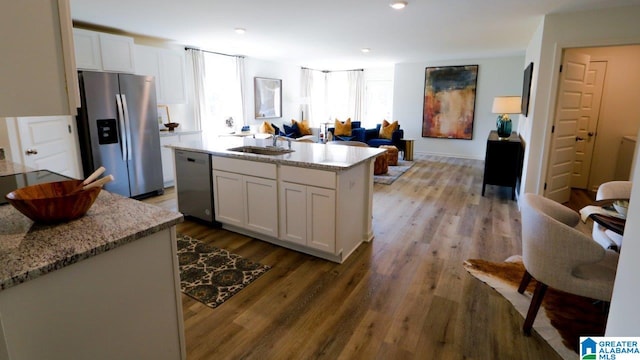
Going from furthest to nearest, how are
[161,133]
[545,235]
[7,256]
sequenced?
[161,133], [545,235], [7,256]

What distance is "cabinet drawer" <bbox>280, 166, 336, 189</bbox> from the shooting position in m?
2.79

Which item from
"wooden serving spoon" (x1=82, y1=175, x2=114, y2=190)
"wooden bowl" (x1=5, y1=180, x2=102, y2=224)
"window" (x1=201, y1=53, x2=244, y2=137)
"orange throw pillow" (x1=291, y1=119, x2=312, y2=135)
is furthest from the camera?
"orange throw pillow" (x1=291, y1=119, x2=312, y2=135)

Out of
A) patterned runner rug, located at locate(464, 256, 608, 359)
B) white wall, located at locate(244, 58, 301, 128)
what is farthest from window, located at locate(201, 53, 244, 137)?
patterned runner rug, located at locate(464, 256, 608, 359)

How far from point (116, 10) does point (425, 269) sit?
166 inches

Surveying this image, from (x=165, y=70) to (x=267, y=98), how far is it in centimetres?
311

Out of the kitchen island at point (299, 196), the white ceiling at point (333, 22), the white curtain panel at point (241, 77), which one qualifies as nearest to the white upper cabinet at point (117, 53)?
the white ceiling at point (333, 22)

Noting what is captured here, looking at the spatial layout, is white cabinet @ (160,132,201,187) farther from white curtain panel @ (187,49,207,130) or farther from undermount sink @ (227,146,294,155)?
undermount sink @ (227,146,294,155)

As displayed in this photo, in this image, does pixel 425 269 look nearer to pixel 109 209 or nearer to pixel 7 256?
pixel 109 209

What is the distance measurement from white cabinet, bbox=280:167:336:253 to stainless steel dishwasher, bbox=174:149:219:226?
1.01 metres

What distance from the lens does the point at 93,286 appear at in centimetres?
121

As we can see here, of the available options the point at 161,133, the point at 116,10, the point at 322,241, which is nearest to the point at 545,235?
the point at 322,241

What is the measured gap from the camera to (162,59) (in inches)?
210

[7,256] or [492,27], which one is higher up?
[492,27]

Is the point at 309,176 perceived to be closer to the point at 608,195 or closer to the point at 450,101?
the point at 608,195
